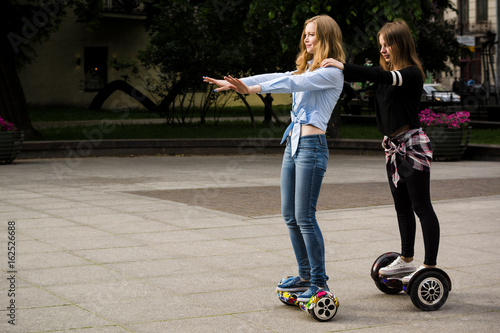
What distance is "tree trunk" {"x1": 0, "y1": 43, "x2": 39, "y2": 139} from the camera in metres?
18.5

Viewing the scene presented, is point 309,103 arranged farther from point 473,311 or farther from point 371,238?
point 371,238

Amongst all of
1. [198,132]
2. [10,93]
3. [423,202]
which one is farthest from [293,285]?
[198,132]

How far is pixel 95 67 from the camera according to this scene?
38.8 meters

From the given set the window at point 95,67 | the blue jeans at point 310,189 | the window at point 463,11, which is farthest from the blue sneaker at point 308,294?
the window at point 463,11

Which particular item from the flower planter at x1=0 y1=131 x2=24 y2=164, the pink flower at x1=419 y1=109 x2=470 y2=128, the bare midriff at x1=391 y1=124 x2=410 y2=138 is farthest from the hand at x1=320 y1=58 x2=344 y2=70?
the pink flower at x1=419 y1=109 x2=470 y2=128

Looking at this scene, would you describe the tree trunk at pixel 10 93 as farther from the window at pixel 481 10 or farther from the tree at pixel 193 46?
the window at pixel 481 10

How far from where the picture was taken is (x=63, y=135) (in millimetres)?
20453

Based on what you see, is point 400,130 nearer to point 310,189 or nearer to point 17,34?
point 310,189

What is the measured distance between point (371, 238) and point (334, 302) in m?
2.81

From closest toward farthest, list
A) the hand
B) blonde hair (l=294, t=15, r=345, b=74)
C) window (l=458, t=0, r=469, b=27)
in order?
the hand → blonde hair (l=294, t=15, r=345, b=74) → window (l=458, t=0, r=469, b=27)

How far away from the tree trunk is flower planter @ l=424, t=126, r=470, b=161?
9.52 meters

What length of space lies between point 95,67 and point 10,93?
2038 centimetres

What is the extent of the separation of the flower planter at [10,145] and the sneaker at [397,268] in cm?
1120

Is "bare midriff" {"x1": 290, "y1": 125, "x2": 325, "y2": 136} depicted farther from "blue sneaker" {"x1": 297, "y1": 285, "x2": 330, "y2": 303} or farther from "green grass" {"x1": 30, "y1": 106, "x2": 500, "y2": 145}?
"green grass" {"x1": 30, "y1": 106, "x2": 500, "y2": 145}
